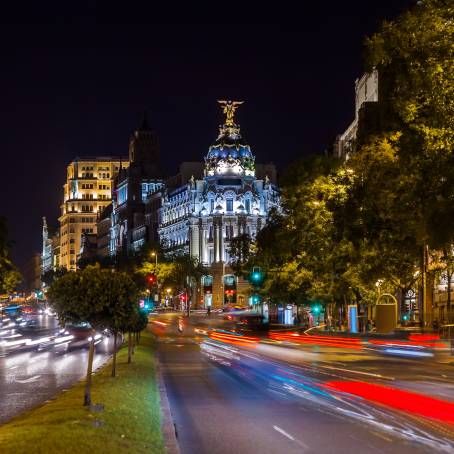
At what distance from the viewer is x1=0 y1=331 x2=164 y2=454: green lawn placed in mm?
11070

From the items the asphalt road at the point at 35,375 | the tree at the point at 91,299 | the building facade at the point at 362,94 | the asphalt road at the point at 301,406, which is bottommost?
the asphalt road at the point at 35,375

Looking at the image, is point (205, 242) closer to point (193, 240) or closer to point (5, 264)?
point (193, 240)

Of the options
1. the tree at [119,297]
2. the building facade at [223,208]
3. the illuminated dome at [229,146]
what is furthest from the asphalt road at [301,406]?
the illuminated dome at [229,146]

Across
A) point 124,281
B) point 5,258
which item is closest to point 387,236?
point 124,281

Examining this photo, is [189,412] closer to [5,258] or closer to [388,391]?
[388,391]

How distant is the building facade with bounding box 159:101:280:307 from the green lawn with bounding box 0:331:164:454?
131 metres

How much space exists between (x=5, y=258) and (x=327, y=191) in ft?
81.6

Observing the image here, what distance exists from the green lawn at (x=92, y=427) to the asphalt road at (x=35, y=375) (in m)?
2.15

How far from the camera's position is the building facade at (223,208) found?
151 meters

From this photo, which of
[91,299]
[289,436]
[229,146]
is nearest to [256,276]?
[91,299]

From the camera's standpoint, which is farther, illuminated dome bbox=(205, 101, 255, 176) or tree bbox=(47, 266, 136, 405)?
illuminated dome bbox=(205, 101, 255, 176)

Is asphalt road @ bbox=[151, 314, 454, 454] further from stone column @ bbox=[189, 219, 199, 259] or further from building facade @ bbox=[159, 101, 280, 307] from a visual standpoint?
stone column @ bbox=[189, 219, 199, 259]

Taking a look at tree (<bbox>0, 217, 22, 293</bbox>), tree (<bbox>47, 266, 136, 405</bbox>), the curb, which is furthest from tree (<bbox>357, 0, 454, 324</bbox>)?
tree (<bbox>0, 217, 22, 293</bbox>)

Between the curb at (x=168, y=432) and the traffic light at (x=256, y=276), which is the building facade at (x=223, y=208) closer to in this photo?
the traffic light at (x=256, y=276)
